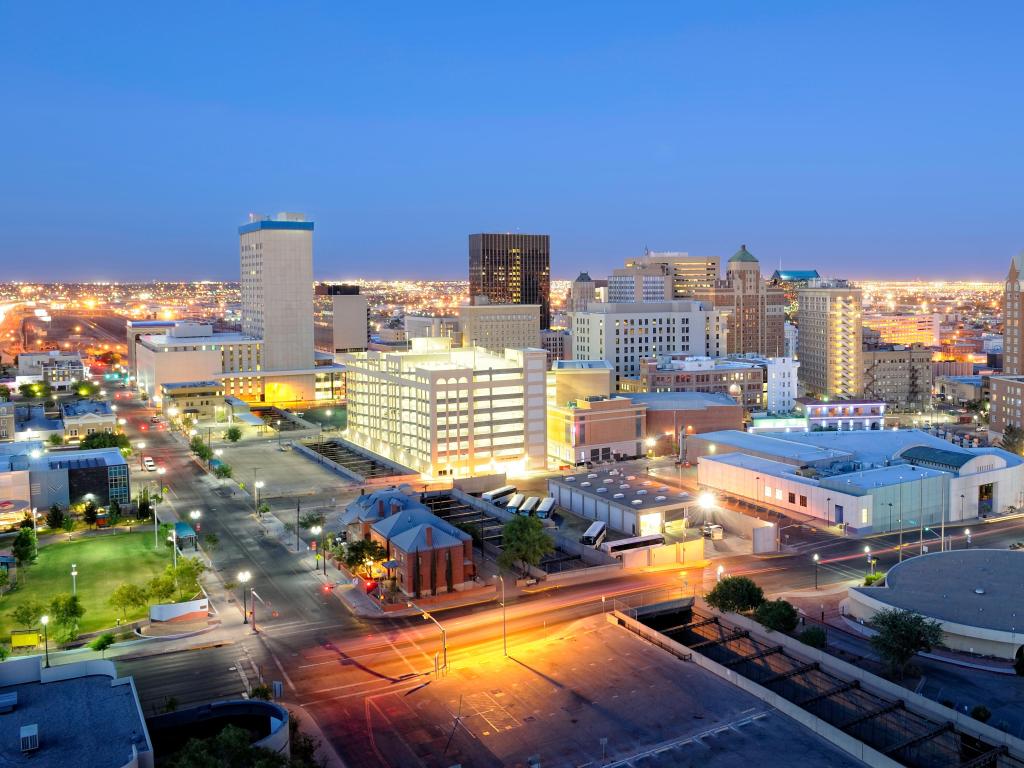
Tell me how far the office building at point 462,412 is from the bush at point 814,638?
52.7 metres

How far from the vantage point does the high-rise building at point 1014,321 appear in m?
131

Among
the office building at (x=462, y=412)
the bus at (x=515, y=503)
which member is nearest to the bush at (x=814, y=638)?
the bus at (x=515, y=503)

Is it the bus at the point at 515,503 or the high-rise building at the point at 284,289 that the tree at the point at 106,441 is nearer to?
the bus at the point at 515,503

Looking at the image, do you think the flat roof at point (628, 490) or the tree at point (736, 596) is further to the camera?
the flat roof at point (628, 490)

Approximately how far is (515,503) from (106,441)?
49747 mm

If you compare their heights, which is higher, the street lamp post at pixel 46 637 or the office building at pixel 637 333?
the office building at pixel 637 333

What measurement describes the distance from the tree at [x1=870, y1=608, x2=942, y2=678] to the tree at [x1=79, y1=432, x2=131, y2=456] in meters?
82.5

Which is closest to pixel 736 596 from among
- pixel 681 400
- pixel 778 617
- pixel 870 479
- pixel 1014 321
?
pixel 778 617

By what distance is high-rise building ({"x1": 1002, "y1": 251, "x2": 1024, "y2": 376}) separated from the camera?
131 metres

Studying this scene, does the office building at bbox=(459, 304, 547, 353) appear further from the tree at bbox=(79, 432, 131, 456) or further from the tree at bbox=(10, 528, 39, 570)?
the tree at bbox=(10, 528, 39, 570)

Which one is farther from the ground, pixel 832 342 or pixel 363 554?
pixel 832 342

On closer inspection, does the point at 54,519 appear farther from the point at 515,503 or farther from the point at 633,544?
the point at 633,544

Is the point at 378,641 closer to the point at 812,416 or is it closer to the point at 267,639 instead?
the point at 267,639

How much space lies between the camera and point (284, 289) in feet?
533
